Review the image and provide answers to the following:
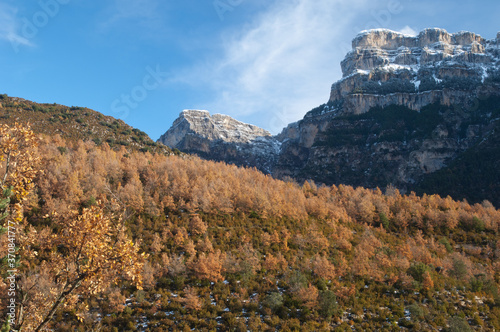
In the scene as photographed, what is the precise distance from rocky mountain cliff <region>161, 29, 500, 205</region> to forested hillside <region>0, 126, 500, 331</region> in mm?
71335

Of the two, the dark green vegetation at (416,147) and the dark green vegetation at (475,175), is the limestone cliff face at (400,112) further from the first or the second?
the dark green vegetation at (475,175)

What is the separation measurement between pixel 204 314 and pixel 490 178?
338ft

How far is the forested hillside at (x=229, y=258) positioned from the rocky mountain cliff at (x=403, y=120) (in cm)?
7134

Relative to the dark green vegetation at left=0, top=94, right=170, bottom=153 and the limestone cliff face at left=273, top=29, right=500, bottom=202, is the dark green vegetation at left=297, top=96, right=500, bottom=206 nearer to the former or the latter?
the limestone cliff face at left=273, top=29, right=500, bottom=202

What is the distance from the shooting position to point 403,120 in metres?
143

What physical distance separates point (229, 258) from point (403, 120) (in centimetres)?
13681

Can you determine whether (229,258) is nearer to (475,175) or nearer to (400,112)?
(475,175)

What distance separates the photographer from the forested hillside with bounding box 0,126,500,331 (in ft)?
32.0

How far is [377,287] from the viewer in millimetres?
28469

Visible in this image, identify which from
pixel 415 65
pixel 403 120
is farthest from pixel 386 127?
pixel 415 65

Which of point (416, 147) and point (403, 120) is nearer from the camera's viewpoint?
point (416, 147)

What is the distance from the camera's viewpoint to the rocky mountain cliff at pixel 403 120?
12169cm

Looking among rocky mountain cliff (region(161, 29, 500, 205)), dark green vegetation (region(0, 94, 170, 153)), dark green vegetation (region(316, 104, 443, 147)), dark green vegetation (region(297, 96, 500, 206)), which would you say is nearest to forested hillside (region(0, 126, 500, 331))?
dark green vegetation (region(0, 94, 170, 153))

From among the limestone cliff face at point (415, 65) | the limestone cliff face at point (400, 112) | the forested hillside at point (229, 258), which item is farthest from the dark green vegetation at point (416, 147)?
the forested hillside at point (229, 258)
